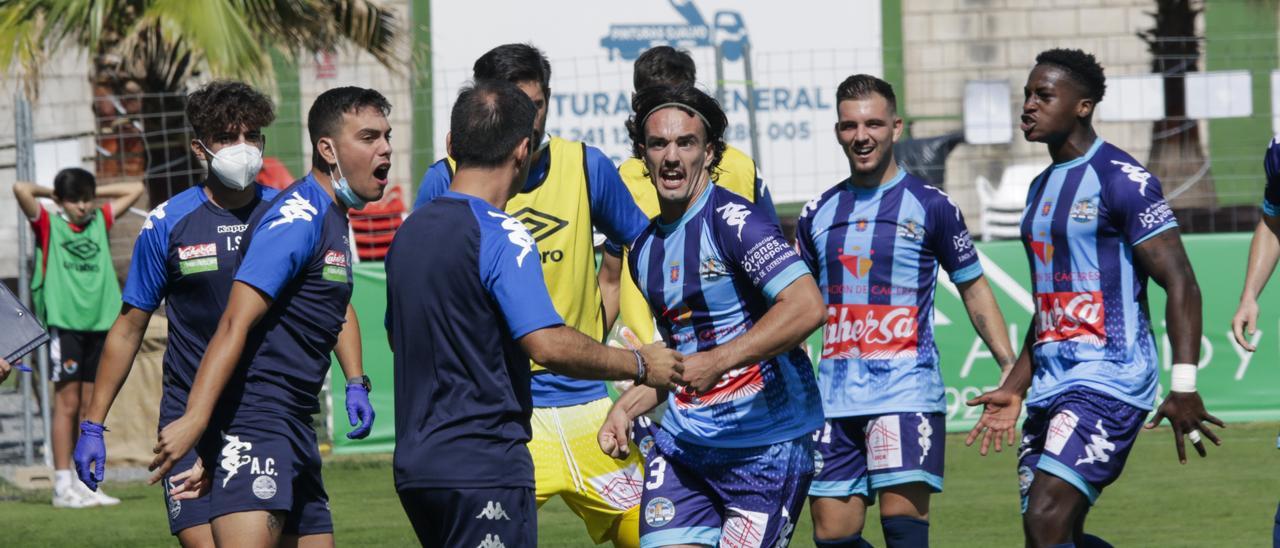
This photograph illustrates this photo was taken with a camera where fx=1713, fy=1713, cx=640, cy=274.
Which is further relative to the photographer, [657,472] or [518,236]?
[657,472]

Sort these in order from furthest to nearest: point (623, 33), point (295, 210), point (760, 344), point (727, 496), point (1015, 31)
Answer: point (1015, 31)
point (623, 33)
point (727, 496)
point (295, 210)
point (760, 344)

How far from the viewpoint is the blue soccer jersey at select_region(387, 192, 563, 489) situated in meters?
4.58

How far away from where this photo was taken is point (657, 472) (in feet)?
18.5

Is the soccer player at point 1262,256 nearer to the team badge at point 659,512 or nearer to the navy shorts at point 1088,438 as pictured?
the navy shorts at point 1088,438

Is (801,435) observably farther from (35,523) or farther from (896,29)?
(896,29)

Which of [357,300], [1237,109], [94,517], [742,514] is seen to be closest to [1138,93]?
[1237,109]

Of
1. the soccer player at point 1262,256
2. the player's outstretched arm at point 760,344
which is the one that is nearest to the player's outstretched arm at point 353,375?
the player's outstretched arm at point 760,344

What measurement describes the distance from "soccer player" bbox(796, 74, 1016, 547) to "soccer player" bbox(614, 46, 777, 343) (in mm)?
379

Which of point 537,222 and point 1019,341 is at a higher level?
point 537,222

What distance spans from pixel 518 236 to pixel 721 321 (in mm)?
1072

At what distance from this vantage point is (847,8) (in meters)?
Result: 22.5

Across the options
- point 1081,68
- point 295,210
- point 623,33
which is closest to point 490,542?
point 295,210

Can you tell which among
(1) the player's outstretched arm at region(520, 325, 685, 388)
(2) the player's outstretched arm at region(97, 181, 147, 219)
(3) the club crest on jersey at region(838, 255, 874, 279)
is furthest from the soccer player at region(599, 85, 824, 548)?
(2) the player's outstretched arm at region(97, 181, 147, 219)

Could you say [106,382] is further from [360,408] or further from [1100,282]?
[1100,282]
